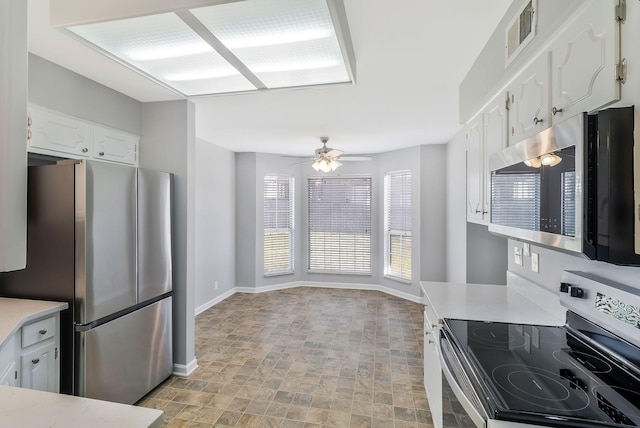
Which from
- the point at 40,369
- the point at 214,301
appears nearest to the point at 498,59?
the point at 40,369

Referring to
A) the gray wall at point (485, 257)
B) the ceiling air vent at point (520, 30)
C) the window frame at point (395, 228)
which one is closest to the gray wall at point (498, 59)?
the ceiling air vent at point (520, 30)

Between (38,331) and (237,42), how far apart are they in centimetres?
205

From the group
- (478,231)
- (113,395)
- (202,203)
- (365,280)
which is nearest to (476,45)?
(478,231)

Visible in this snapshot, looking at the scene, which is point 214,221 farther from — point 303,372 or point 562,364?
point 562,364

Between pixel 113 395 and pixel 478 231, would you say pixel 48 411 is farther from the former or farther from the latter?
pixel 478 231

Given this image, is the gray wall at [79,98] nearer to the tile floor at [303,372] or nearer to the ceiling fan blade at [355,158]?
the tile floor at [303,372]

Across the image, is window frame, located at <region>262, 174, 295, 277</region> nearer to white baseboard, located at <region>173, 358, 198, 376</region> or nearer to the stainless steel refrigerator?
white baseboard, located at <region>173, 358, 198, 376</region>

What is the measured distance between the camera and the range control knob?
4.72 ft

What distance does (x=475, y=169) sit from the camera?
7.58 feet

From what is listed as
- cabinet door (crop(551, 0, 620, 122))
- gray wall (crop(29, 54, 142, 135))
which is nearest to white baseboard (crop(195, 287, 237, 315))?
gray wall (crop(29, 54, 142, 135))

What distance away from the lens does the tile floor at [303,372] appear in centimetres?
233

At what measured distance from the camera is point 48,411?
2.76 ft

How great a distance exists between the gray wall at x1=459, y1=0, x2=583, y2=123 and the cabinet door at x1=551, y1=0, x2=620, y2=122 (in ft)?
0.28

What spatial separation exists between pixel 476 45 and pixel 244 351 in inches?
138
